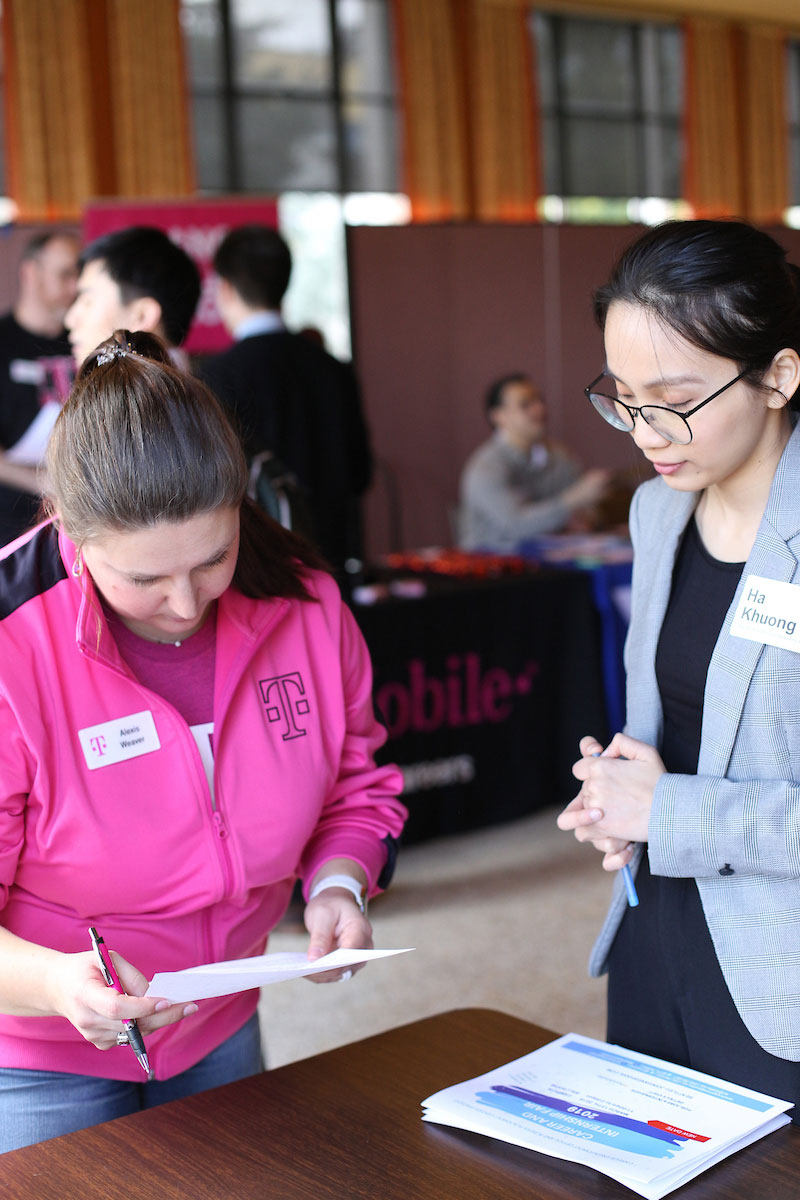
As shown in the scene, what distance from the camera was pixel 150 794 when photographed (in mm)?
Result: 1198

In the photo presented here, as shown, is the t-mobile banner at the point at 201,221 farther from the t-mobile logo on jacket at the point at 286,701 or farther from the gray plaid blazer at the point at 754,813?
the gray plaid blazer at the point at 754,813

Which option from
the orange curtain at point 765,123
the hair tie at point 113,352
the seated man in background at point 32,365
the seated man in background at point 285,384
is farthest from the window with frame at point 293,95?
the hair tie at point 113,352

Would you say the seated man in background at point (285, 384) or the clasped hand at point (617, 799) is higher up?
the seated man in background at point (285, 384)

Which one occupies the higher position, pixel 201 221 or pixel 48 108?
pixel 48 108

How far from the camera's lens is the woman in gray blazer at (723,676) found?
3.84 ft

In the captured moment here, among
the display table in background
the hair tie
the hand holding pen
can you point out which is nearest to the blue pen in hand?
the hand holding pen

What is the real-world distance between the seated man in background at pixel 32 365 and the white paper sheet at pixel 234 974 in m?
2.19

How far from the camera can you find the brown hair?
3.64 feet

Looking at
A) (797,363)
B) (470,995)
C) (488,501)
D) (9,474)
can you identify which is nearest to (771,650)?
(797,363)

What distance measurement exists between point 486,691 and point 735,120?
7308 millimetres

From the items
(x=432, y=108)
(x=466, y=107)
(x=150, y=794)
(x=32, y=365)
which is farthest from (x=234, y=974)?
(x=466, y=107)

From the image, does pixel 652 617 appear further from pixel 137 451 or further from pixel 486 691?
pixel 486 691

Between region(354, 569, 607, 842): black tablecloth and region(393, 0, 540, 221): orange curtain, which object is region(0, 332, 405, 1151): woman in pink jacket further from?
region(393, 0, 540, 221): orange curtain

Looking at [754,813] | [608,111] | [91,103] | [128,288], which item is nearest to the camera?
[754,813]
